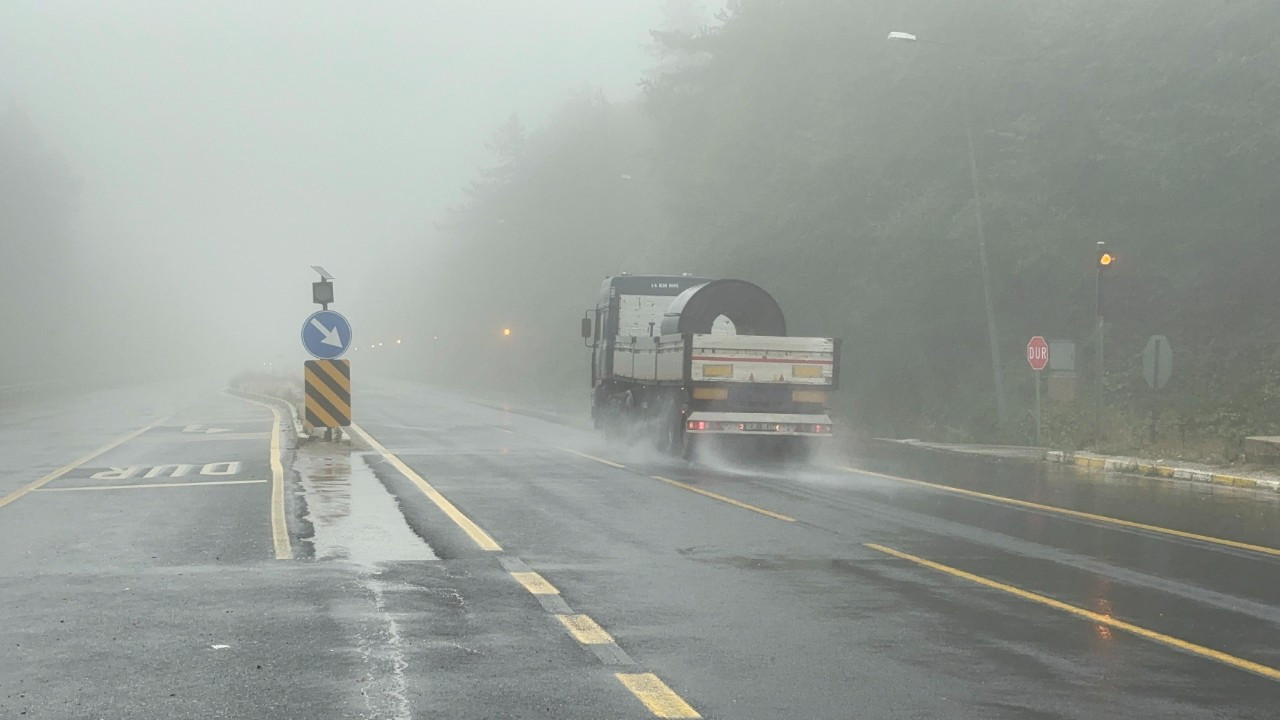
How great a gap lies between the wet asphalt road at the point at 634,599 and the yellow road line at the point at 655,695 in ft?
0.09

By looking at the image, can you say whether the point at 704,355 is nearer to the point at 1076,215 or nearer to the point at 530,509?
the point at 530,509

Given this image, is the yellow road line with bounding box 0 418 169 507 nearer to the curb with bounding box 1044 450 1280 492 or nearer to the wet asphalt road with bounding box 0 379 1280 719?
the wet asphalt road with bounding box 0 379 1280 719

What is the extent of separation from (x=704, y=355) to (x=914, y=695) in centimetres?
1549

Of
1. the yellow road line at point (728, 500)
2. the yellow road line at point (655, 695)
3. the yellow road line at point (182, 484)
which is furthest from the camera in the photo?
the yellow road line at point (182, 484)

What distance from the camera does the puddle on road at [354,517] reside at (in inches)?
463

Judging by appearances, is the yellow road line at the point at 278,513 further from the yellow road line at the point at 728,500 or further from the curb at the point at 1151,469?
the curb at the point at 1151,469

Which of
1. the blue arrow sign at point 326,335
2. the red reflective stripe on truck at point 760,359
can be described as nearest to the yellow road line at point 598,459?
the red reflective stripe on truck at point 760,359

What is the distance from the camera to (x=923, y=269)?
35.6 m

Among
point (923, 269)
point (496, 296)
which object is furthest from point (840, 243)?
point (496, 296)

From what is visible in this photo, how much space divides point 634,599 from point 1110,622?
3.10 metres

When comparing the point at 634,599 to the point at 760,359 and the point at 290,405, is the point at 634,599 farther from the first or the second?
the point at 290,405

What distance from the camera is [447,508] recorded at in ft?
50.2

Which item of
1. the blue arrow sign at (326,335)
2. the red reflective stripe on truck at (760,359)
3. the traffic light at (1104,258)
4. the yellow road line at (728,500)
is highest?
the traffic light at (1104,258)

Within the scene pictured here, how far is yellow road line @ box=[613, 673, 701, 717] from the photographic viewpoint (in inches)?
255
